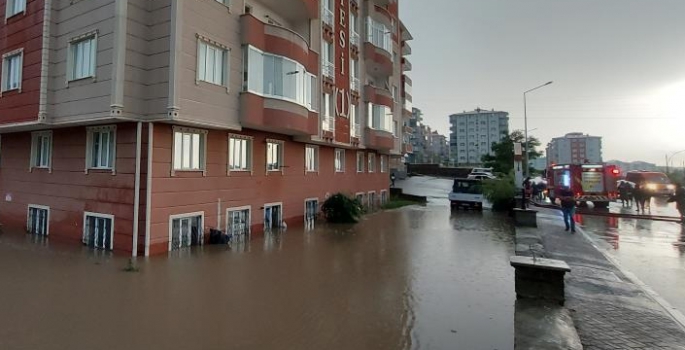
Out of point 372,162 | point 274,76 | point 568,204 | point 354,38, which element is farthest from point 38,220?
point 568,204

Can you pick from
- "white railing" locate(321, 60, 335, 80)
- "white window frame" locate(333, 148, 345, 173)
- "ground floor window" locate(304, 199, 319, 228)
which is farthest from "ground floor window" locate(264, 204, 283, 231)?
"white railing" locate(321, 60, 335, 80)

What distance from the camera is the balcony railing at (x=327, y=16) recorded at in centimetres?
1822

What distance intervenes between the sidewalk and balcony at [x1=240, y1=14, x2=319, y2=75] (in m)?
11.2

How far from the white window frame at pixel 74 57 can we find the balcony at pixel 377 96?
607 inches

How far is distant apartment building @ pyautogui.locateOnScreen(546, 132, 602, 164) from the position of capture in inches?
→ 4343

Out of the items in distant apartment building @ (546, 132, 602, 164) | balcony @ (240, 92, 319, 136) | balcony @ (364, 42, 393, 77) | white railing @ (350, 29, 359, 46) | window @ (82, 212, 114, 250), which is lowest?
window @ (82, 212, 114, 250)

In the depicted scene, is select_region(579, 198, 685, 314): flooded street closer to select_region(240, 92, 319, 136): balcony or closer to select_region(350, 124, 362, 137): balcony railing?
select_region(240, 92, 319, 136): balcony

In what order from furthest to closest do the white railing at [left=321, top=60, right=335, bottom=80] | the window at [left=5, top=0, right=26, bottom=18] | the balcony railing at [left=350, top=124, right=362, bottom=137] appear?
the balcony railing at [left=350, top=124, right=362, bottom=137] → the white railing at [left=321, top=60, right=335, bottom=80] → the window at [left=5, top=0, right=26, bottom=18]

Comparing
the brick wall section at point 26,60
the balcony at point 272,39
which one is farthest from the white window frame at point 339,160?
the brick wall section at point 26,60

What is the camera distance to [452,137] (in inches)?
5576

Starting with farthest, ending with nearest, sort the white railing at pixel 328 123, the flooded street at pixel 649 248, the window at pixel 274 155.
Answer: the white railing at pixel 328 123
the window at pixel 274 155
the flooded street at pixel 649 248

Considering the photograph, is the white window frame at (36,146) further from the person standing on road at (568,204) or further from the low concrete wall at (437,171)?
the low concrete wall at (437,171)

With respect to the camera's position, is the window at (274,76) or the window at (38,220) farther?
the window at (38,220)

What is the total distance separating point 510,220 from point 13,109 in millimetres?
21927
